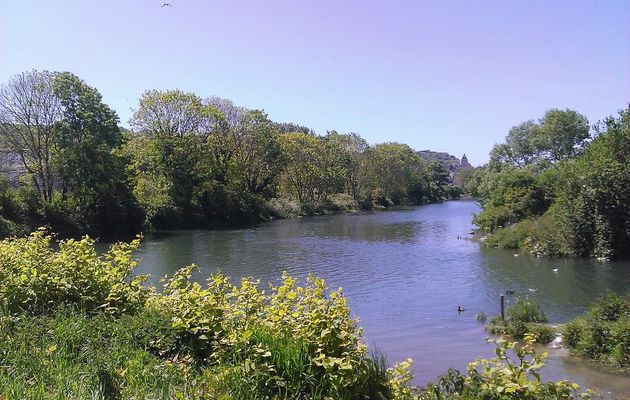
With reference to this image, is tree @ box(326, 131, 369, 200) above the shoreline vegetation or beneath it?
above

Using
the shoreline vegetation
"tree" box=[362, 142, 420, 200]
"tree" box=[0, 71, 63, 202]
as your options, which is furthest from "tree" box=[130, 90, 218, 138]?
the shoreline vegetation

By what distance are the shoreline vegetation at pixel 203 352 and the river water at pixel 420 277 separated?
7.50 m

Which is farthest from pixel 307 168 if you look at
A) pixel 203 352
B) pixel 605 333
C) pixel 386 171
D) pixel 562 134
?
pixel 203 352

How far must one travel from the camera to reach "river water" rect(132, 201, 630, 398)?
1449 cm

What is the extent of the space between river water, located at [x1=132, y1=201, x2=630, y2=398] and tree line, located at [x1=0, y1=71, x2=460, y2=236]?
670 centimetres

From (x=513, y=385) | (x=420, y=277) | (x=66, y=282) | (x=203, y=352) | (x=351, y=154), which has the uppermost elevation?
(x=351, y=154)

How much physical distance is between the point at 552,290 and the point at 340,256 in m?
14.6

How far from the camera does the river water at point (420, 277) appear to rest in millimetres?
14492

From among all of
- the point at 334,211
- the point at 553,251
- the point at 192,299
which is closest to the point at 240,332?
the point at 192,299

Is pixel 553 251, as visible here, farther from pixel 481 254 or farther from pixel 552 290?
pixel 552 290

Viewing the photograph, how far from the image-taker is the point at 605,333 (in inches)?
508

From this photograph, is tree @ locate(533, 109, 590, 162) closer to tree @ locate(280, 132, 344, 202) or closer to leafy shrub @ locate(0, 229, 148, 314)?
tree @ locate(280, 132, 344, 202)

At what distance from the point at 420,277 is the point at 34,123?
36.3 metres

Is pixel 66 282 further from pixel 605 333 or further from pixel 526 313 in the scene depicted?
pixel 526 313
